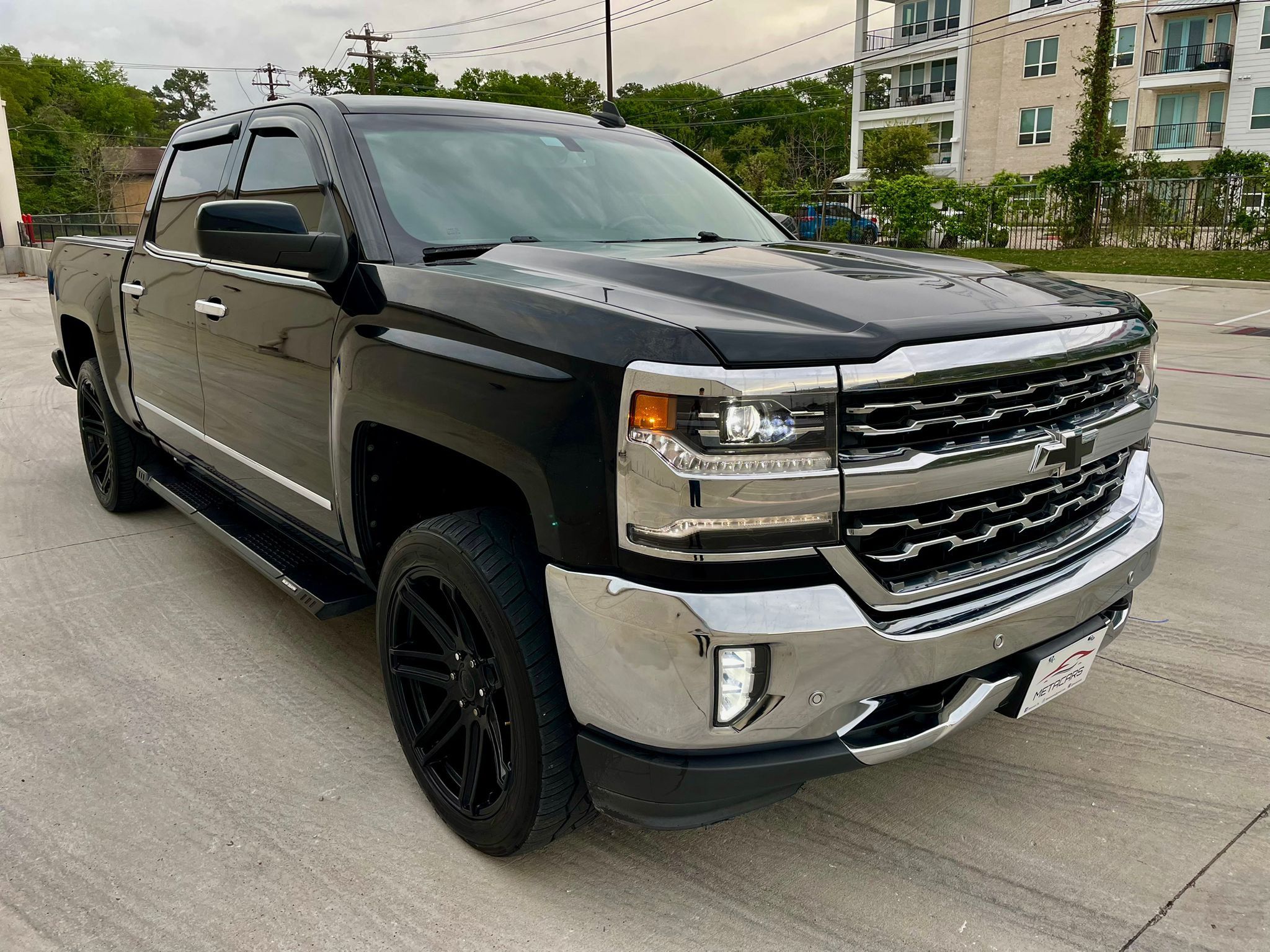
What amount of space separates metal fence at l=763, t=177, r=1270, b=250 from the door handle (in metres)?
20.9

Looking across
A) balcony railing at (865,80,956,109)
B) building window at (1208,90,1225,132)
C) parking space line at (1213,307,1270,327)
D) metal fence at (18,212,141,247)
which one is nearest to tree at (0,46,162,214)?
metal fence at (18,212,141,247)

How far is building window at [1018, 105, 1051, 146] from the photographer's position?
42.5 m

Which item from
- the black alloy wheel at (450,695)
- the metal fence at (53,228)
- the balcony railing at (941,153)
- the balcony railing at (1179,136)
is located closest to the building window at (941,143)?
the balcony railing at (941,153)

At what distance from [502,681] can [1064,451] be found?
4.46 ft

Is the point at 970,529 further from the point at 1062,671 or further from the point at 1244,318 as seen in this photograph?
the point at 1244,318

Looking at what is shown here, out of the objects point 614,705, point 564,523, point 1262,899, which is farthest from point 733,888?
point 1262,899

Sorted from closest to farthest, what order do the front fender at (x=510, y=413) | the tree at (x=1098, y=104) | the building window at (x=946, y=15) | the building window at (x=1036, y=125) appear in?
1. the front fender at (x=510, y=413)
2. the tree at (x=1098, y=104)
3. the building window at (x=1036, y=125)
4. the building window at (x=946, y=15)

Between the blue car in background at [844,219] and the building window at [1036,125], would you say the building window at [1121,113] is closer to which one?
the building window at [1036,125]

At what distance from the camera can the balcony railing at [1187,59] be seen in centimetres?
3962

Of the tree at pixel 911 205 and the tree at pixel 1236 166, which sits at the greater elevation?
the tree at pixel 1236 166

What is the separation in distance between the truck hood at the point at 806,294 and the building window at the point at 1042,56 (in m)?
45.3

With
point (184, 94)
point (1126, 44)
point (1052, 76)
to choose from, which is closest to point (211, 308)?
point (1052, 76)

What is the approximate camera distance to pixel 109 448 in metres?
5.20

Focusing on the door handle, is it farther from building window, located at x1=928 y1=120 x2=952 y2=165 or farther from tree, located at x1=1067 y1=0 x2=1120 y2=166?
building window, located at x1=928 y1=120 x2=952 y2=165
